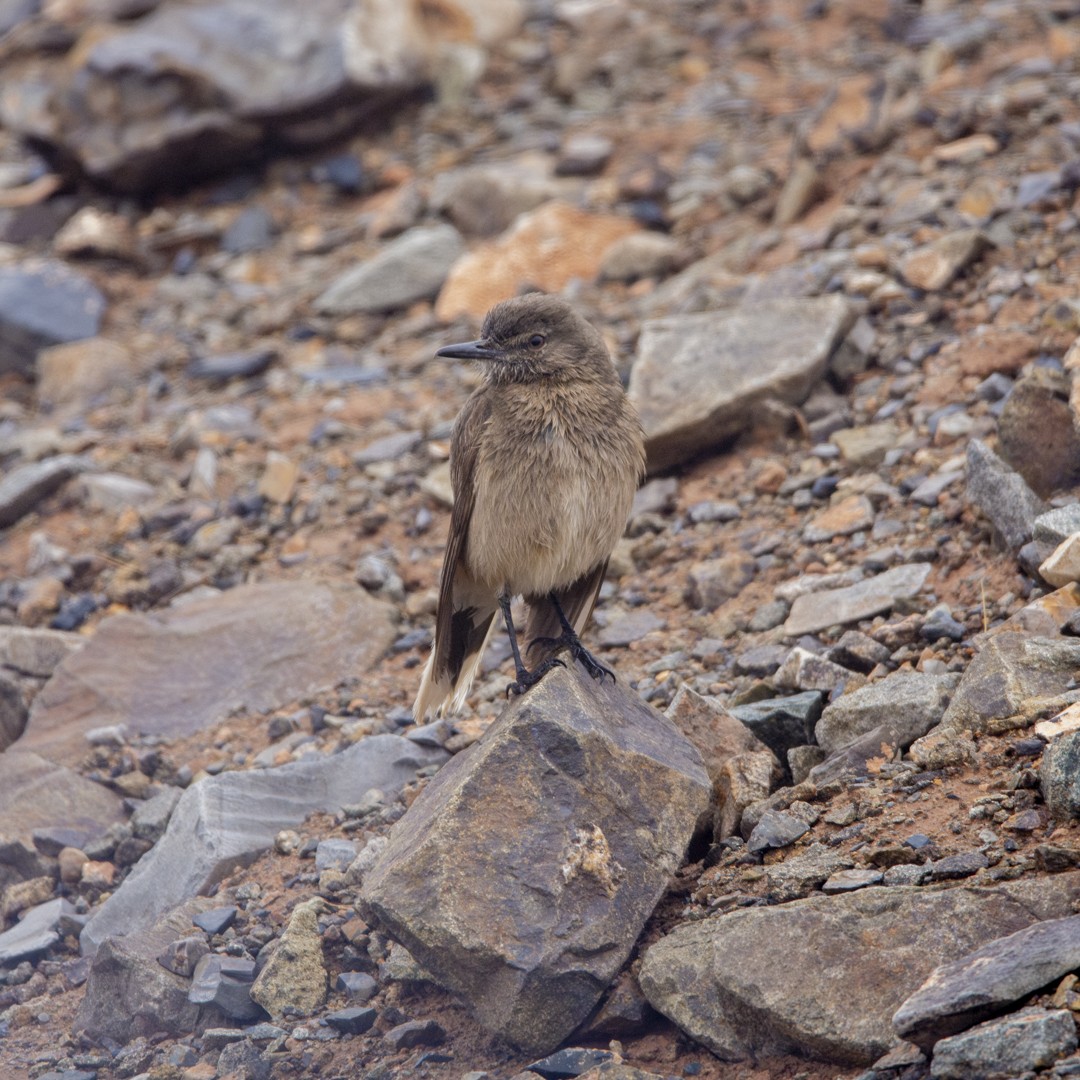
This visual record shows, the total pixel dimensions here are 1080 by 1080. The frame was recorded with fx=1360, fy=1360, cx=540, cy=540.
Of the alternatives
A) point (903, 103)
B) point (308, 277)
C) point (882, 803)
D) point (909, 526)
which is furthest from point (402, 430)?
point (882, 803)

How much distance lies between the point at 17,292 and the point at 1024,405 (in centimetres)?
872

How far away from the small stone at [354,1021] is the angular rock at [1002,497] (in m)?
3.39

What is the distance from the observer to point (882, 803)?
470 cm

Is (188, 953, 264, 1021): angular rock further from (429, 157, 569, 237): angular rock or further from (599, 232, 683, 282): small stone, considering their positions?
(429, 157, 569, 237): angular rock

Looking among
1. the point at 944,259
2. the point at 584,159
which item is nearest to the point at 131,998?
the point at 944,259

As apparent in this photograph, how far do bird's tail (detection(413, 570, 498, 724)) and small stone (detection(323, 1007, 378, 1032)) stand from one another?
1.71 meters

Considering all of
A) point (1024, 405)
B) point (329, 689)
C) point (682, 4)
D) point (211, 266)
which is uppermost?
point (682, 4)

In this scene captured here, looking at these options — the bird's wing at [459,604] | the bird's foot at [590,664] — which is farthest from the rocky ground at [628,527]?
the bird's foot at [590,664]

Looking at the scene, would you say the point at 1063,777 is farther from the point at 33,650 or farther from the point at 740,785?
the point at 33,650

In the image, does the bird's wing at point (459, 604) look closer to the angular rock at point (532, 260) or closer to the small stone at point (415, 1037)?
the small stone at point (415, 1037)

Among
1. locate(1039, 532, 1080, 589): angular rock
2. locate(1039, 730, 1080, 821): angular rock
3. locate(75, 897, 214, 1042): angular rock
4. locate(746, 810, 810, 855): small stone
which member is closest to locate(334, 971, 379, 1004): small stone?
locate(75, 897, 214, 1042): angular rock

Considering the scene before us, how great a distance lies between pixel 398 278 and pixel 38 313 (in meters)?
3.23

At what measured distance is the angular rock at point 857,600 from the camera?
6.29 meters

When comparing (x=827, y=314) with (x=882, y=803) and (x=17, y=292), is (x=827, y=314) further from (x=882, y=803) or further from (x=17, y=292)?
(x=17, y=292)
